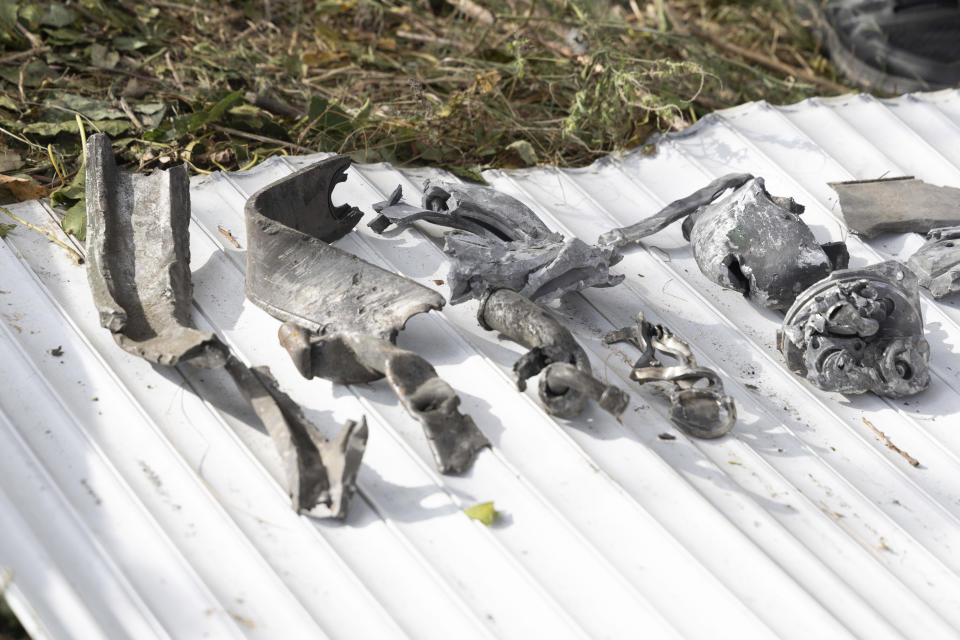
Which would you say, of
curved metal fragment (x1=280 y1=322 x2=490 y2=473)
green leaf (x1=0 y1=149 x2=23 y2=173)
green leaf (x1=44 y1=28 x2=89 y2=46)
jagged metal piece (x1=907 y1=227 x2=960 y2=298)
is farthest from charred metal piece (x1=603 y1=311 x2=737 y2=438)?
green leaf (x1=44 y1=28 x2=89 y2=46)

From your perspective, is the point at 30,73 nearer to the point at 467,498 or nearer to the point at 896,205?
the point at 467,498

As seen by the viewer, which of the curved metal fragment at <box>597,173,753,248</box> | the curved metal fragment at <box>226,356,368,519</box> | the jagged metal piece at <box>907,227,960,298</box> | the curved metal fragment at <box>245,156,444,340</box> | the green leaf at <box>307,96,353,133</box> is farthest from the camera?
the green leaf at <box>307,96,353,133</box>

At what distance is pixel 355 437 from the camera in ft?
6.08

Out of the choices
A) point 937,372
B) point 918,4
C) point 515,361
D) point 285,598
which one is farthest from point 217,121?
point 918,4

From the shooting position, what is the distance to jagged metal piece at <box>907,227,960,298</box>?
270 centimetres

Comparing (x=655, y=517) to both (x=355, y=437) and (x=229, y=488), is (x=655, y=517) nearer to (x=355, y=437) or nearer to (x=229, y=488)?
(x=355, y=437)

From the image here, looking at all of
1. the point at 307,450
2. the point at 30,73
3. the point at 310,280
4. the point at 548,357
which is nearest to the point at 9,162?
the point at 30,73

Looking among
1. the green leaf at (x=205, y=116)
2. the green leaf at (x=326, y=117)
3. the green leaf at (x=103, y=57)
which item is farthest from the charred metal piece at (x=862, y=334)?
the green leaf at (x=103, y=57)

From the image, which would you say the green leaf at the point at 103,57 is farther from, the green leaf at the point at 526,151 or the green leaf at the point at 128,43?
the green leaf at the point at 526,151

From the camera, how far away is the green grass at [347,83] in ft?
10.9

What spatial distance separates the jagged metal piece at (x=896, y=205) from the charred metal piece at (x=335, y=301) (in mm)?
1561

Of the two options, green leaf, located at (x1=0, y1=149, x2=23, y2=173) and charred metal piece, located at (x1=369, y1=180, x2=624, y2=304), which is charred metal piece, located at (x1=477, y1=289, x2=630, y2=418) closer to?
charred metal piece, located at (x1=369, y1=180, x2=624, y2=304)

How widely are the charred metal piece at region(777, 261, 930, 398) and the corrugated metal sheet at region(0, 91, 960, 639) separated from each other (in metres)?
0.08

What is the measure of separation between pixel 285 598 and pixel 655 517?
76 cm
